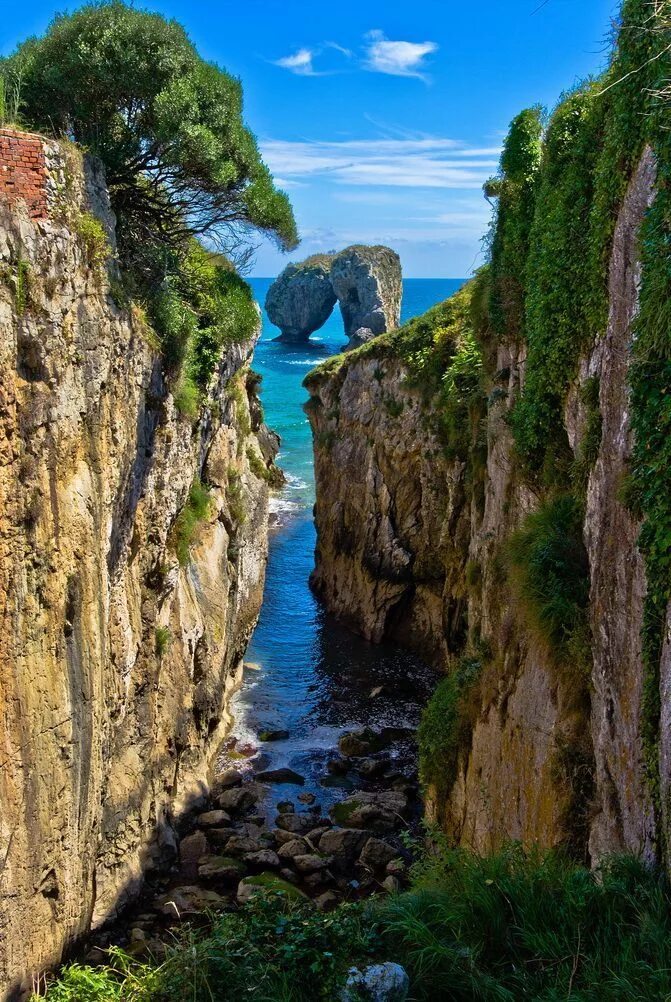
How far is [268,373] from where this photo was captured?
111062mm

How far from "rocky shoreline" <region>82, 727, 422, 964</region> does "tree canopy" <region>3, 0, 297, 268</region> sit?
616 inches

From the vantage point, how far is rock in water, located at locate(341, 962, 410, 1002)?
6.49 metres

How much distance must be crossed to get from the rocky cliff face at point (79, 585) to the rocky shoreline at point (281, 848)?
0.73 metres

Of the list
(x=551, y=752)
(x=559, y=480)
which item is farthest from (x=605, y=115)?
(x=551, y=752)

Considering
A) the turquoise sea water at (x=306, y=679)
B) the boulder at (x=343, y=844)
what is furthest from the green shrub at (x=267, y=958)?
the turquoise sea water at (x=306, y=679)

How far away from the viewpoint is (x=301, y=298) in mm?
131750

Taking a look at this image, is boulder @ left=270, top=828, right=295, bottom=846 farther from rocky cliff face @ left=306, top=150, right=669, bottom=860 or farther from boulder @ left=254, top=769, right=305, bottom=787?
rocky cliff face @ left=306, top=150, right=669, bottom=860

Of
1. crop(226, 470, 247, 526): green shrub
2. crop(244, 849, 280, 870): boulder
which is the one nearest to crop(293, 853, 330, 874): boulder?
crop(244, 849, 280, 870): boulder

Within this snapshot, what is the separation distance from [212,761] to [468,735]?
12513mm

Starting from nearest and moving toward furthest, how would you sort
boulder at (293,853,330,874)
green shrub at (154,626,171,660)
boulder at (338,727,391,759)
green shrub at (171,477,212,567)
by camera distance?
green shrub at (154,626,171,660) < boulder at (293,853,330,874) < green shrub at (171,477,212,567) < boulder at (338,727,391,759)

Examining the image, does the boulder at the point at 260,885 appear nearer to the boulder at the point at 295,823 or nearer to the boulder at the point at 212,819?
the boulder at the point at 295,823

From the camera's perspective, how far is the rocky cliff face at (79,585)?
12578 millimetres

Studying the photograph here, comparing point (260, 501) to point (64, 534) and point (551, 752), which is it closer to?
point (64, 534)

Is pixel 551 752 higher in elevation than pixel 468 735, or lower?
higher
